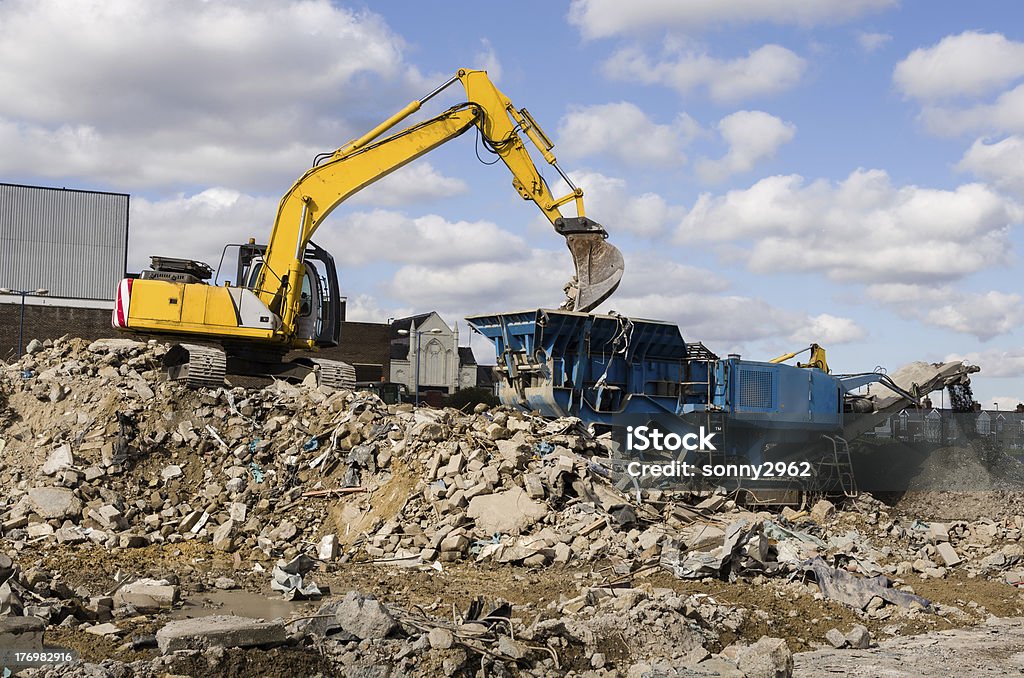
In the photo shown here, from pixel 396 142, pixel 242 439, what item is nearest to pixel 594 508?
pixel 242 439

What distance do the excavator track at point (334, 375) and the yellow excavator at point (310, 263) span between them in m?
0.02

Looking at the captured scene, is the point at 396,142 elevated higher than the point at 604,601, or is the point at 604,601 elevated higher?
the point at 396,142

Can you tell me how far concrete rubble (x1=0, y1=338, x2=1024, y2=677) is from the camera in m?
7.02

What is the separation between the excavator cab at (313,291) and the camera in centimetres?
1647

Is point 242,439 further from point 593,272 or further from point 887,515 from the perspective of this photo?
point 887,515

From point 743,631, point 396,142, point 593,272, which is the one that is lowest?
point 743,631

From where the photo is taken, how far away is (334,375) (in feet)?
53.1

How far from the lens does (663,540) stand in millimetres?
10703

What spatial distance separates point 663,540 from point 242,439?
6.24 meters

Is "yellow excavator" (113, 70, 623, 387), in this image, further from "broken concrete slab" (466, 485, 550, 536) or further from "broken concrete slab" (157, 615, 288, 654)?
"broken concrete slab" (157, 615, 288, 654)

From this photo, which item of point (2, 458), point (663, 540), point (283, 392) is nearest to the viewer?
point (663, 540)

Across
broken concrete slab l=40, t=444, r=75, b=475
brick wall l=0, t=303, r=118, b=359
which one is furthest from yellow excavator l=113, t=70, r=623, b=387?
brick wall l=0, t=303, r=118, b=359

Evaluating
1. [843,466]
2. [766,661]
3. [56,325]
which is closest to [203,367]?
[843,466]

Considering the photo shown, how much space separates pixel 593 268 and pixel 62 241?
2645 cm
